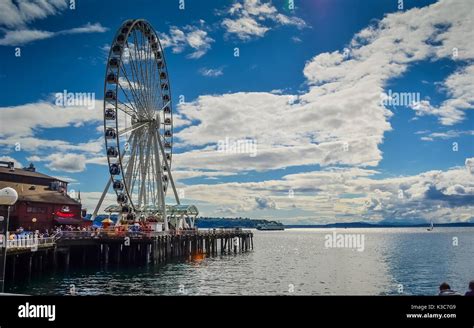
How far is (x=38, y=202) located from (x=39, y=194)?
1.58m

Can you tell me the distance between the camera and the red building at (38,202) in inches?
1601

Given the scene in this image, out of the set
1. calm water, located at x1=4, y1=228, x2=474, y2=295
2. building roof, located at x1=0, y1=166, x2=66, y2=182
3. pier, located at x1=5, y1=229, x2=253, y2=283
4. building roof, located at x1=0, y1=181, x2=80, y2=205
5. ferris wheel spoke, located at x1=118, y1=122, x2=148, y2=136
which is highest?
ferris wheel spoke, located at x1=118, y1=122, x2=148, y2=136

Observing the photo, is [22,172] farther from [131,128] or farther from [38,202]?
[131,128]

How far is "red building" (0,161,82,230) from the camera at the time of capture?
40.7 meters

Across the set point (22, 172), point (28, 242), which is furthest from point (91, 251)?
point (28, 242)

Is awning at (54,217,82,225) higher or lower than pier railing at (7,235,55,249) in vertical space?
higher

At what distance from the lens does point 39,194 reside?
44.6 m

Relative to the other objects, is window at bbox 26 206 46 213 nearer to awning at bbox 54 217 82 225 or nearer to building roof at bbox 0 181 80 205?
building roof at bbox 0 181 80 205

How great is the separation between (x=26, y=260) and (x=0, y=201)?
24629mm

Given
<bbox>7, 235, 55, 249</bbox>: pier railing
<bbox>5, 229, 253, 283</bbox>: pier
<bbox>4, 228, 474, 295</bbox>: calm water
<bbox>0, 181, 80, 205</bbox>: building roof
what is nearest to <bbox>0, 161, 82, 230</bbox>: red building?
<bbox>0, 181, 80, 205</bbox>: building roof

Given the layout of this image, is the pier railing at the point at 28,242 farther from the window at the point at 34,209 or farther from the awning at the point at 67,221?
the awning at the point at 67,221

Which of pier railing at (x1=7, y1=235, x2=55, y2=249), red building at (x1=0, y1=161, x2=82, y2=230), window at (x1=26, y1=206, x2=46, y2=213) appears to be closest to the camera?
pier railing at (x1=7, y1=235, x2=55, y2=249)
